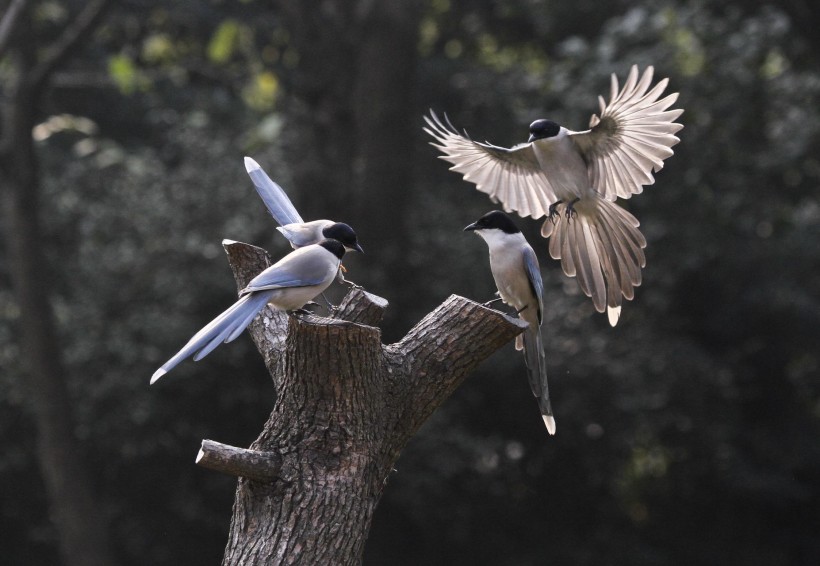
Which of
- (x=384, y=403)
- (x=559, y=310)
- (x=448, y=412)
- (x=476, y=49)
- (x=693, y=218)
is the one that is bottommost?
(x=384, y=403)

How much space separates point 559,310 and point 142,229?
366cm

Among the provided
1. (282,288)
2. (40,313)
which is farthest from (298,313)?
(40,313)

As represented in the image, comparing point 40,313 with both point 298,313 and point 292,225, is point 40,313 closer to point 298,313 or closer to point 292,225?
point 292,225

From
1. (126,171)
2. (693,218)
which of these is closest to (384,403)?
(693,218)

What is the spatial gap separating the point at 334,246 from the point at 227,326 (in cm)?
63

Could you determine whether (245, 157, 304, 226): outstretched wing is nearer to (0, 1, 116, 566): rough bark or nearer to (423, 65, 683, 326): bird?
(423, 65, 683, 326): bird

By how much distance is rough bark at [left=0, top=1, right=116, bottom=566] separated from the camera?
9.83 metres

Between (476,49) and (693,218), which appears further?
(476,49)

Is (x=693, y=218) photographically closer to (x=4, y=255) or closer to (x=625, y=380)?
(x=625, y=380)

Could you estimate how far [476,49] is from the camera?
1407 cm

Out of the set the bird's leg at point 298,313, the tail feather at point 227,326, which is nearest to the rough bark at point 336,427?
the bird's leg at point 298,313

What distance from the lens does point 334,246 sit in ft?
13.4

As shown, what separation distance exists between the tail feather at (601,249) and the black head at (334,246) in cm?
126

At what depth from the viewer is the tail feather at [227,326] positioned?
11.3ft
